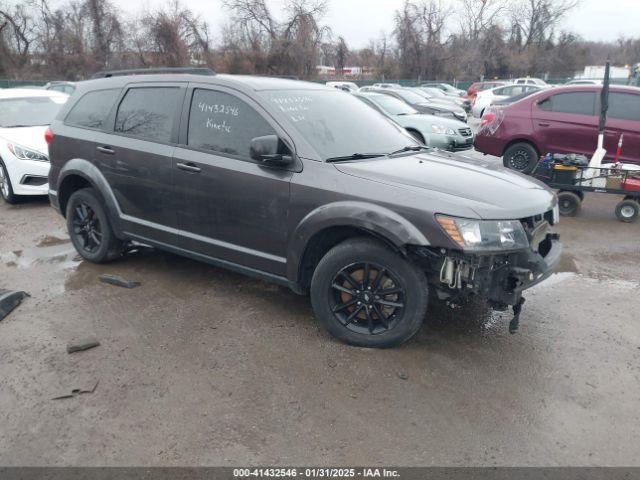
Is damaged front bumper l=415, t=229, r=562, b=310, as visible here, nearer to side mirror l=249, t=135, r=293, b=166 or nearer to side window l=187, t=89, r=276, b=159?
side mirror l=249, t=135, r=293, b=166

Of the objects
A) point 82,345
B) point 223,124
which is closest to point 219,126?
point 223,124

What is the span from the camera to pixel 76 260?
5.54 m

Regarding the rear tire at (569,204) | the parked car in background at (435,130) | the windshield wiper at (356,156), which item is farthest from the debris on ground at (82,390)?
the parked car in background at (435,130)

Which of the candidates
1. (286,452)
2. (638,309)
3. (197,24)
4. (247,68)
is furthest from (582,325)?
(197,24)

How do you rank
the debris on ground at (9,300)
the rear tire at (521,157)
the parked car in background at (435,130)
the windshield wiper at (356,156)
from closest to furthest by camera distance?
the windshield wiper at (356,156), the debris on ground at (9,300), the rear tire at (521,157), the parked car in background at (435,130)

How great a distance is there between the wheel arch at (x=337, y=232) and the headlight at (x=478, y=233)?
0.17 meters

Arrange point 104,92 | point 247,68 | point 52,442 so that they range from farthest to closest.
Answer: point 247,68
point 104,92
point 52,442

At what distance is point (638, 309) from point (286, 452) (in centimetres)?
A: 326

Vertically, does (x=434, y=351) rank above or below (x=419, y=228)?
below

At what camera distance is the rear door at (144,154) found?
4.43 metres

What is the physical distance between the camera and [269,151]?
364cm

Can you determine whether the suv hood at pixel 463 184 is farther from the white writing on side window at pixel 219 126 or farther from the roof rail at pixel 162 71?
the roof rail at pixel 162 71

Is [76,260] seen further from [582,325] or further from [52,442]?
[582,325]

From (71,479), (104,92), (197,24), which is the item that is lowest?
(71,479)
